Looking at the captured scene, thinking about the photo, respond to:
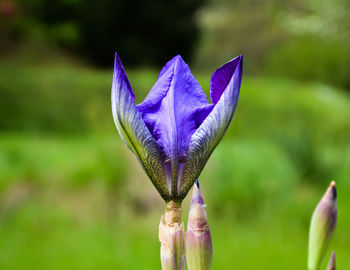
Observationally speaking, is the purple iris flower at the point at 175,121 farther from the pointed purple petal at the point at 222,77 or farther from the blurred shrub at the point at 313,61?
the blurred shrub at the point at 313,61

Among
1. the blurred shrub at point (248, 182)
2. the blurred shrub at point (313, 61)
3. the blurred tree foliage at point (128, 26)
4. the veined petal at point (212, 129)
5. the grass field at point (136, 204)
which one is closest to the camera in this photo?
the veined petal at point (212, 129)

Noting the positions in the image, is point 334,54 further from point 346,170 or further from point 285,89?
point 346,170

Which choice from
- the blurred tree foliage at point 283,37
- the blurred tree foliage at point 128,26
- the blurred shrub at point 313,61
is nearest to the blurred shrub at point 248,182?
the blurred tree foliage at point 283,37

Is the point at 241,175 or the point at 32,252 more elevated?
the point at 241,175

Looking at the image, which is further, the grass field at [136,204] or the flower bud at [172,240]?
the grass field at [136,204]

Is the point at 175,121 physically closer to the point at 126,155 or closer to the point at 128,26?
the point at 126,155

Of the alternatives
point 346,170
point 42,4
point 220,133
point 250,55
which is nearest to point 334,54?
point 250,55

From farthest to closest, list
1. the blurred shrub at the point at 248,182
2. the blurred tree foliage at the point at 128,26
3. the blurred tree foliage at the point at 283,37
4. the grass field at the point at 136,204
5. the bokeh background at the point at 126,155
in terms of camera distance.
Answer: the blurred tree foliage at the point at 283,37 → the blurred tree foliage at the point at 128,26 → the blurred shrub at the point at 248,182 → the bokeh background at the point at 126,155 → the grass field at the point at 136,204
